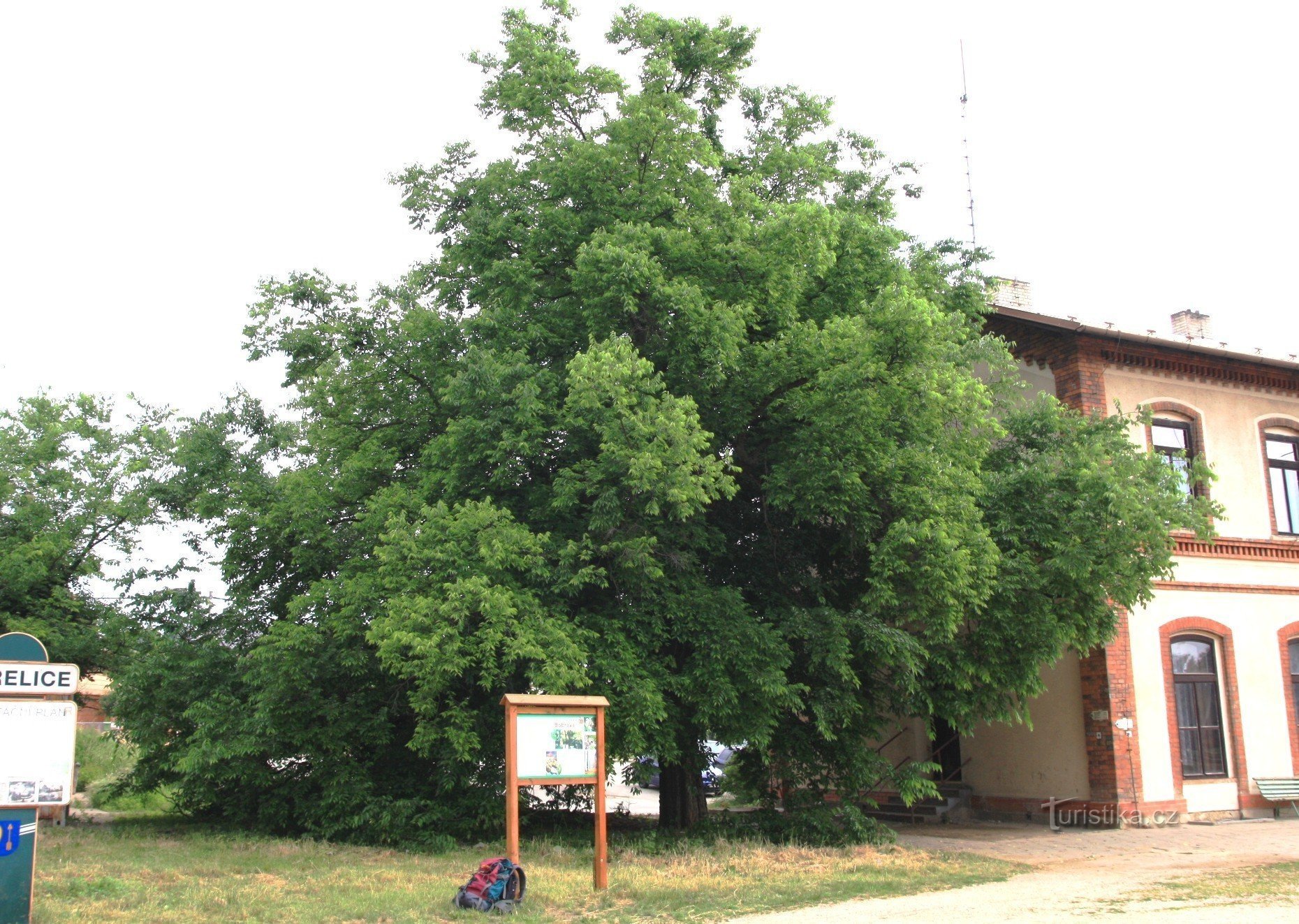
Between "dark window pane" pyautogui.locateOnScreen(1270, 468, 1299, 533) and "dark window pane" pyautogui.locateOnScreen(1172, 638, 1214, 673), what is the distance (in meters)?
3.04

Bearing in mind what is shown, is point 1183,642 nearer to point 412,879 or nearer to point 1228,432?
point 1228,432

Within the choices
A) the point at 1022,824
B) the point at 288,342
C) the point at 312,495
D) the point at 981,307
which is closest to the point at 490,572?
the point at 312,495

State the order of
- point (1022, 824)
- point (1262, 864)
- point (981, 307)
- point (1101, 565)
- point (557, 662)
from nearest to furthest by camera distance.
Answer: point (557, 662)
point (1262, 864)
point (1101, 565)
point (981, 307)
point (1022, 824)

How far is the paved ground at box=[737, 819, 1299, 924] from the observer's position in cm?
945

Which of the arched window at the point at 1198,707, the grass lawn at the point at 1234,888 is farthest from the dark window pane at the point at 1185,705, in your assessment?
the grass lawn at the point at 1234,888

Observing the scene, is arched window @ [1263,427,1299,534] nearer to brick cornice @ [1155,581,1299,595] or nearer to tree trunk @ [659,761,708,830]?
brick cornice @ [1155,581,1299,595]

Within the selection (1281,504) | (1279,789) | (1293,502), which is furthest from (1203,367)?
(1279,789)

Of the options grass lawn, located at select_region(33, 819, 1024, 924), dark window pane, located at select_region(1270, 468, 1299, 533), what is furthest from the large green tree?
dark window pane, located at select_region(1270, 468, 1299, 533)

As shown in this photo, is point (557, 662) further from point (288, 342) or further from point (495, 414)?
point (288, 342)

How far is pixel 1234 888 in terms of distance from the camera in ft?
36.3

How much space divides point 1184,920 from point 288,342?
41.3 ft

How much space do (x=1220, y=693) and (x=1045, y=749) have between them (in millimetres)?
3199

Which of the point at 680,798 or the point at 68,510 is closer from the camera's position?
the point at 680,798

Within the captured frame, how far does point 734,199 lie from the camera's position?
14453 millimetres
